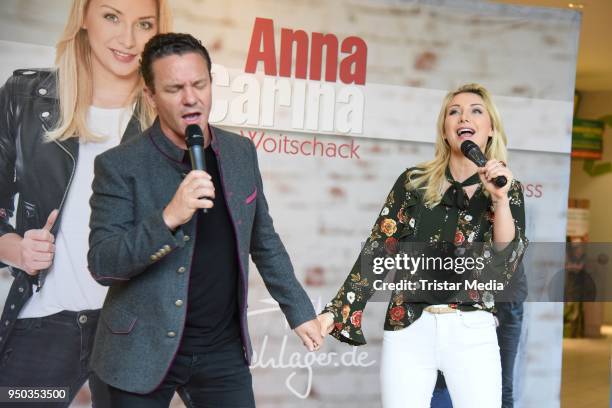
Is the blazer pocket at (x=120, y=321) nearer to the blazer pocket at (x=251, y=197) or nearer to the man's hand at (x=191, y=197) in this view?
the man's hand at (x=191, y=197)

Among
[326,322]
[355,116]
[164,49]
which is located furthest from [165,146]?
[355,116]

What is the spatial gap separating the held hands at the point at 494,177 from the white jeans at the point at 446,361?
422 mm

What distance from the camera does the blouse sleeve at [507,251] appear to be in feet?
9.26

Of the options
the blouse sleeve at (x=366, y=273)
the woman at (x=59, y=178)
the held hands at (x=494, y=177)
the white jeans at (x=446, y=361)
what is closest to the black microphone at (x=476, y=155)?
the held hands at (x=494, y=177)

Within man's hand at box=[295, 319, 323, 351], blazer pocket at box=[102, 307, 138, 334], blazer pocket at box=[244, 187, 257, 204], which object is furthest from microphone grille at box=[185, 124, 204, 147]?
man's hand at box=[295, 319, 323, 351]

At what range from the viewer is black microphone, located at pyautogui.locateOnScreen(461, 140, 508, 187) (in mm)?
2637

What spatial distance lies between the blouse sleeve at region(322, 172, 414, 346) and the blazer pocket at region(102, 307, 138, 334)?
98 centimetres

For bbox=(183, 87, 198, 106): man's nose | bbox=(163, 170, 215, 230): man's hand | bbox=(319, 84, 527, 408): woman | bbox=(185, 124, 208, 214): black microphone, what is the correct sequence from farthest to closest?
bbox=(319, 84, 527, 408): woman → bbox=(183, 87, 198, 106): man's nose → bbox=(185, 124, 208, 214): black microphone → bbox=(163, 170, 215, 230): man's hand

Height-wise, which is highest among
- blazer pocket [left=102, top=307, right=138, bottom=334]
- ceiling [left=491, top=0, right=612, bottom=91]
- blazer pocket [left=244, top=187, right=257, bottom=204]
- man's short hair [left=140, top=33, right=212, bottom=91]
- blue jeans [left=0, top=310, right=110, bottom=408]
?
ceiling [left=491, top=0, right=612, bottom=91]

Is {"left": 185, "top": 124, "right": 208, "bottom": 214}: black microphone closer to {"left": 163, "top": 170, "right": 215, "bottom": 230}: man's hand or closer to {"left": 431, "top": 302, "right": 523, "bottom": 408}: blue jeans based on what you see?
{"left": 163, "top": 170, "right": 215, "bottom": 230}: man's hand

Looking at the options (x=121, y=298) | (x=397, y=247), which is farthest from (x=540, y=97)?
(x=121, y=298)

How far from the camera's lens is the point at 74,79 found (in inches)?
143

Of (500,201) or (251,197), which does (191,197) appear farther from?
(500,201)

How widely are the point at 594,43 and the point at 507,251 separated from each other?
6.44 meters
